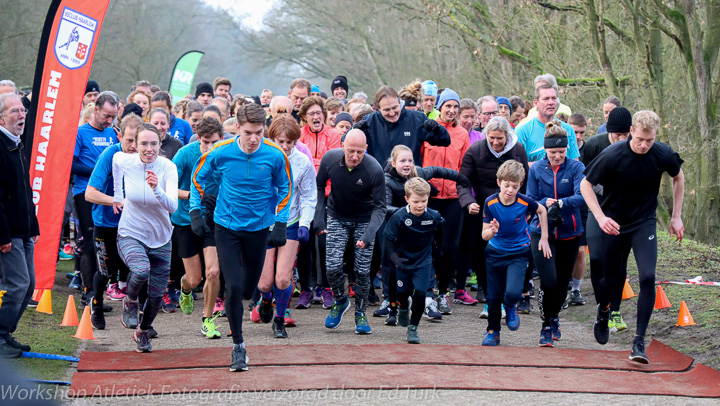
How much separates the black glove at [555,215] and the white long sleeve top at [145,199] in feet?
11.6

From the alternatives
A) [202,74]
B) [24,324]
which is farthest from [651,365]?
[202,74]

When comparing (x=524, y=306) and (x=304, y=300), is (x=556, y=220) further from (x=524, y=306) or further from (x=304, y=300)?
(x=304, y=300)

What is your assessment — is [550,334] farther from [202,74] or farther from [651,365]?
[202,74]

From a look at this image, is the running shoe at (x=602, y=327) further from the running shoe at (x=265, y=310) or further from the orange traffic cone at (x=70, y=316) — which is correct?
the orange traffic cone at (x=70, y=316)

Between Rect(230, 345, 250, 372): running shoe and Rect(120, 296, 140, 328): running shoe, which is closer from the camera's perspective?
Rect(230, 345, 250, 372): running shoe

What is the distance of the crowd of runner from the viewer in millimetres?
7371

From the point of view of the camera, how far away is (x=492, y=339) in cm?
813

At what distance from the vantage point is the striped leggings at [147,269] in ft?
24.7

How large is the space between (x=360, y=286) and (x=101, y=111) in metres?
3.63

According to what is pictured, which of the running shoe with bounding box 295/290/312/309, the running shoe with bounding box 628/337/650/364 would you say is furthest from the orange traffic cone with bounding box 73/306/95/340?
the running shoe with bounding box 628/337/650/364

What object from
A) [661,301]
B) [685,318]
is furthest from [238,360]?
[661,301]

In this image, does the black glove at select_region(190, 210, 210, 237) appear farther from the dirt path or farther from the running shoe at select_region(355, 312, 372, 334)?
the running shoe at select_region(355, 312, 372, 334)

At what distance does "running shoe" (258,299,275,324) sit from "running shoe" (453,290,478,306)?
2.85 m

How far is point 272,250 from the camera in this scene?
848 centimetres
